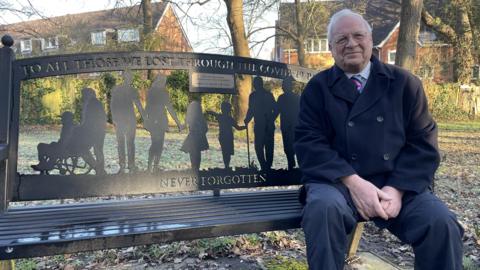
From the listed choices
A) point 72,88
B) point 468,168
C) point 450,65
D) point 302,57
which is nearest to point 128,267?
point 468,168

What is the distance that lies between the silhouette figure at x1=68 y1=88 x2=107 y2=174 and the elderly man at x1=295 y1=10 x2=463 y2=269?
128 cm

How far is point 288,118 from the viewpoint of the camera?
11.7 feet

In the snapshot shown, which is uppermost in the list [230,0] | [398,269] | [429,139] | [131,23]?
[131,23]

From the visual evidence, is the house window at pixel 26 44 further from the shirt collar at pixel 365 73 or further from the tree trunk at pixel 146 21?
the shirt collar at pixel 365 73

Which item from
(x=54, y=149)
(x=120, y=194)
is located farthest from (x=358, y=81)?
(x=54, y=149)

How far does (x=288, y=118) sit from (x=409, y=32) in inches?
193

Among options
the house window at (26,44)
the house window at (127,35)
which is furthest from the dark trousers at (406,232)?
the house window at (26,44)

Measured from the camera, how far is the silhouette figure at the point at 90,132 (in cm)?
306

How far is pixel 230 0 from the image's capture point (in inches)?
433

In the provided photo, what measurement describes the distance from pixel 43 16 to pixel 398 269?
14.8 m

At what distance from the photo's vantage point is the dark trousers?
2279 mm

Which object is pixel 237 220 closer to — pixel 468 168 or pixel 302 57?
pixel 468 168

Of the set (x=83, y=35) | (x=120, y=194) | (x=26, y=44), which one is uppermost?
(x=26, y=44)

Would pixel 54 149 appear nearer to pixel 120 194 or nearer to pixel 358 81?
pixel 120 194
